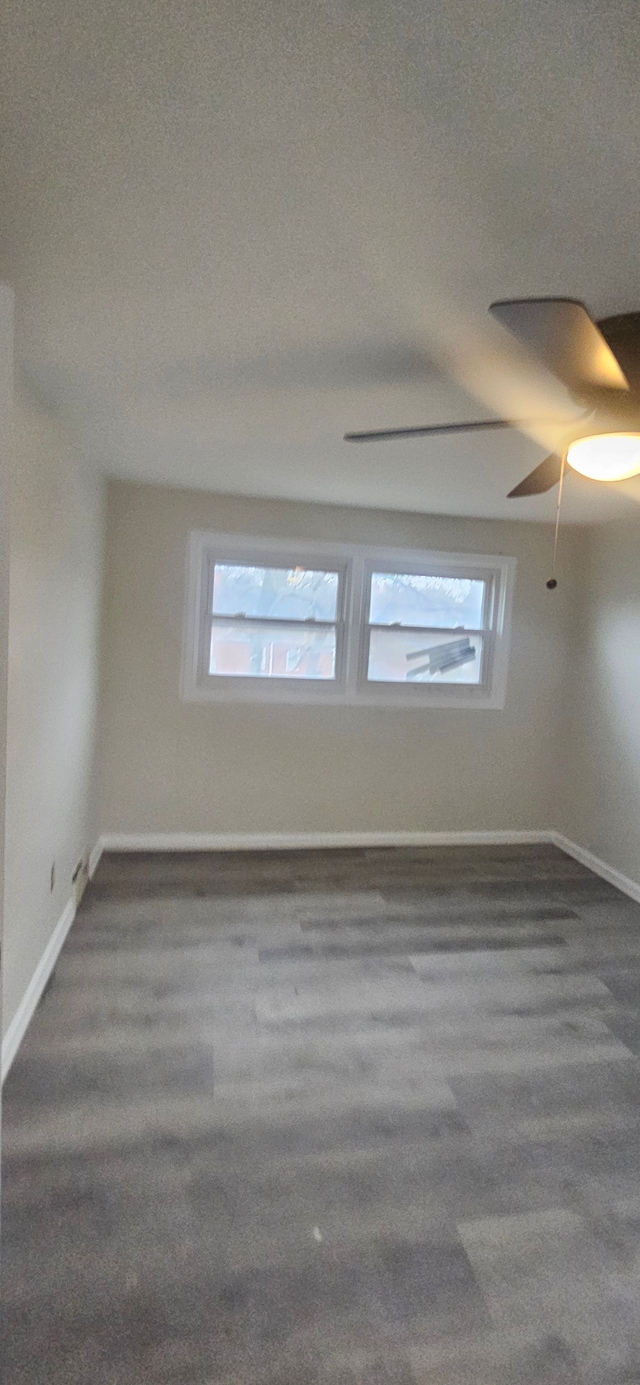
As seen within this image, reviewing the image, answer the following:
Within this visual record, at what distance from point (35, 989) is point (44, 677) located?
1173 mm

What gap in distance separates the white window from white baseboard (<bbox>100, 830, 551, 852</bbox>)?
880mm

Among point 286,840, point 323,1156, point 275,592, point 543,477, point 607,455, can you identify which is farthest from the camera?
point 286,840

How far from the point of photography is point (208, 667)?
3949 mm

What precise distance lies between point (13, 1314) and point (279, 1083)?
0.89 metres

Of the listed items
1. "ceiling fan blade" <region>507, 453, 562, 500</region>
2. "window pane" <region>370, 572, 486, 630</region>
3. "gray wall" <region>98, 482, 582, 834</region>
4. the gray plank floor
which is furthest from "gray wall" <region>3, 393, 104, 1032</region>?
"window pane" <region>370, 572, 486, 630</region>

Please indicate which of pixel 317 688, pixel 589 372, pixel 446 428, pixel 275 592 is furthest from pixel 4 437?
pixel 317 688

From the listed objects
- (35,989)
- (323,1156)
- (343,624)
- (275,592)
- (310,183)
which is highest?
(310,183)

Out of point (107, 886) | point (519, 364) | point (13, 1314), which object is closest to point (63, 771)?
point (107, 886)

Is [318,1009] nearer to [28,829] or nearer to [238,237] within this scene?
[28,829]

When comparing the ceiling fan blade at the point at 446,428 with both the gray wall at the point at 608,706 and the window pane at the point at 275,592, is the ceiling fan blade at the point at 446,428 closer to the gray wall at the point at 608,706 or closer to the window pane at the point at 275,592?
the window pane at the point at 275,592

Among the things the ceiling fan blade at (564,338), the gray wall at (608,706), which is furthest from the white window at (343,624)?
the ceiling fan blade at (564,338)

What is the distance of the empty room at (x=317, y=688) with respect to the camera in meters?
0.94

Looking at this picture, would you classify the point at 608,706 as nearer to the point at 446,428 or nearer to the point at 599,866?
the point at 599,866

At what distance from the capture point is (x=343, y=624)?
4.11 metres
